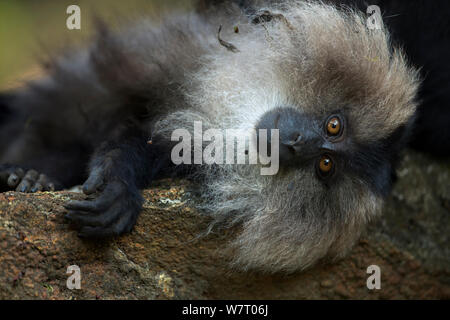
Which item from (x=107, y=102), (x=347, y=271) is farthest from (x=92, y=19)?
(x=347, y=271)

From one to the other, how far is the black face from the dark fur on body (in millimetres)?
10

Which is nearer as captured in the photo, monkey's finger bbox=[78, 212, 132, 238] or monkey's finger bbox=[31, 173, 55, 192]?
monkey's finger bbox=[78, 212, 132, 238]

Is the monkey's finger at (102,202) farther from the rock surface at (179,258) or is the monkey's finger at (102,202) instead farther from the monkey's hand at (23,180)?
the monkey's hand at (23,180)

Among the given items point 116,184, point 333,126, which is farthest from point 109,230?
point 333,126

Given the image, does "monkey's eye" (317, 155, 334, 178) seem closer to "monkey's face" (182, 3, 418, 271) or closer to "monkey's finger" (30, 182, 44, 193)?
"monkey's face" (182, 3, 418, 271)

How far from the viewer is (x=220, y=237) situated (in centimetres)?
258

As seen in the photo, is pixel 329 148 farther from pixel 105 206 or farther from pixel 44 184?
pixel 44 184

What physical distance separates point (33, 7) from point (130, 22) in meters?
3.60

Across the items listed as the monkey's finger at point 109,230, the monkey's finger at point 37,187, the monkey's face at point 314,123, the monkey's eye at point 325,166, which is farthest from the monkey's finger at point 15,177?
the monkey's eye at point 325,166

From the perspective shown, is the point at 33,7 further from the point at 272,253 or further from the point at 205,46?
the point at 272,253

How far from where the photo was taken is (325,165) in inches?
97.9

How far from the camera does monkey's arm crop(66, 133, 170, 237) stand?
2209 mm

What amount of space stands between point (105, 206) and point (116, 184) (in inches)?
6.1
